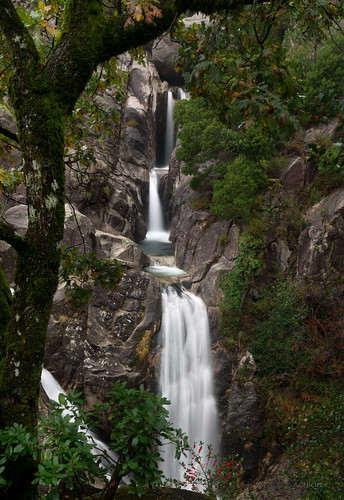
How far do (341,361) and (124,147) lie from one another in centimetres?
1795

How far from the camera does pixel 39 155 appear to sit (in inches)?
102

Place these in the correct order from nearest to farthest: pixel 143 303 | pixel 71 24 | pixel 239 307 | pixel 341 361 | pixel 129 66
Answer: pixel 71 24
pixel 341 361
pixel 143 303
pixel 239 307
pixel 129 66

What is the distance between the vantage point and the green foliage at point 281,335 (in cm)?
1077

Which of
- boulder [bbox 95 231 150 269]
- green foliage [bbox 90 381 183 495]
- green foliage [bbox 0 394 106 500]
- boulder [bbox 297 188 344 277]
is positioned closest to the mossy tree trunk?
green foliage [bbox 0 394 106 500]

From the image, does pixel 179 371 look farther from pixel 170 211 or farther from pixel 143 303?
pixel 170 211

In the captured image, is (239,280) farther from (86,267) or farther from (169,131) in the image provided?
(169,131)

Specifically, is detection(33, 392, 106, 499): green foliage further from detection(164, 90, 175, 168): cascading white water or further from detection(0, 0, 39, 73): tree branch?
detection(164, 90, 175, 168): cascading white water

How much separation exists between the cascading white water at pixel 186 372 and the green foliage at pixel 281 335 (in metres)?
1.89

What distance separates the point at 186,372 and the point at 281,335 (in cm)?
347

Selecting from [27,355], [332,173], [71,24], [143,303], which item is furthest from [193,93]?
[332,173]

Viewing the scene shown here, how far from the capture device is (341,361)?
10469 mm

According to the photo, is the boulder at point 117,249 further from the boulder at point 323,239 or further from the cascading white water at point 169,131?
the cascading white water at point 169,131

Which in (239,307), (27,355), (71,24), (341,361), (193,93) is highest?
(71,24)

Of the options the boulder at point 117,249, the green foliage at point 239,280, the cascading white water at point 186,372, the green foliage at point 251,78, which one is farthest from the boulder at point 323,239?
the green foliage at point 251,78
